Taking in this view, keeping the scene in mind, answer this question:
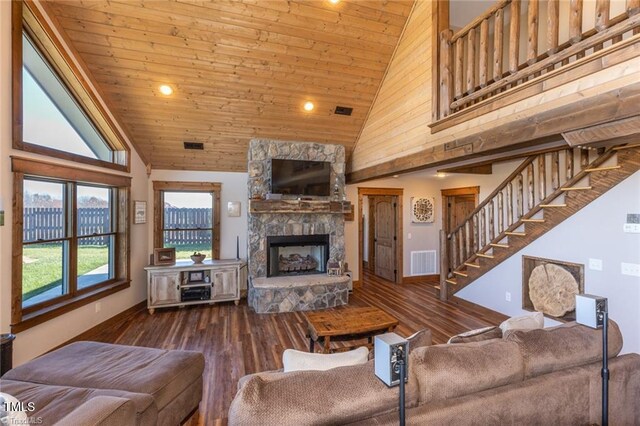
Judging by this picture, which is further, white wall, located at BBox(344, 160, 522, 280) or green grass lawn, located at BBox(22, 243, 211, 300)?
Result: white wall, located at BBox(344, 160, 522, 280)

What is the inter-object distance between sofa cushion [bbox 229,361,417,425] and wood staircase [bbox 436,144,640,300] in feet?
11.6

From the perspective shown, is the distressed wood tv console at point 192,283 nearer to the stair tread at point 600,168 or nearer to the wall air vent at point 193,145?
the wall air vent at point 193,145

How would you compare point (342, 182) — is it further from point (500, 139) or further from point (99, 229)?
point (99, 229)

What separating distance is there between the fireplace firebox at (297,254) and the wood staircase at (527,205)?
2.30 metres

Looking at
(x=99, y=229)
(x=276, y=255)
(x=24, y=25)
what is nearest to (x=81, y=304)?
(x=99, y=229)

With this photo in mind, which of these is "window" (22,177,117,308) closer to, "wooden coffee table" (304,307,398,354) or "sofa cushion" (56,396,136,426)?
"sofa cushion" (56,396,136,426)

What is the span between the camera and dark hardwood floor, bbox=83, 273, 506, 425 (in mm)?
2887

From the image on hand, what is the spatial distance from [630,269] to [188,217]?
6473mm

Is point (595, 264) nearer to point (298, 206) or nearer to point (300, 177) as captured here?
point (298, 206)

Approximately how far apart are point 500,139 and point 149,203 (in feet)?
18.4

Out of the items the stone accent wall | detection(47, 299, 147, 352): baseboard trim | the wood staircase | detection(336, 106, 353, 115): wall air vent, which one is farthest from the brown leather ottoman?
the wood staircase

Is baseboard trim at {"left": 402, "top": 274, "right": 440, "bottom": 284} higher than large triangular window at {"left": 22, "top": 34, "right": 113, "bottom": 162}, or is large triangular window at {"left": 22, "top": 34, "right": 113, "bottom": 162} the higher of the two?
large triangular window at {"left": 22, "top": 34, "right": 113, "bottom": 162}

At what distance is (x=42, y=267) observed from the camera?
3.41m

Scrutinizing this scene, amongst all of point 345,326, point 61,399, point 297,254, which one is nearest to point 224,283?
point 297,254
